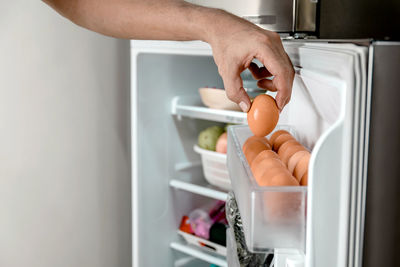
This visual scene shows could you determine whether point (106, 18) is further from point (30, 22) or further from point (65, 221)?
point (65, 221)

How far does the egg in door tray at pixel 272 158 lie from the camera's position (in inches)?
23.0

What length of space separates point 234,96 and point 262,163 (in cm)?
11

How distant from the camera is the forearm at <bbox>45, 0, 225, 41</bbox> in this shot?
0.75 m

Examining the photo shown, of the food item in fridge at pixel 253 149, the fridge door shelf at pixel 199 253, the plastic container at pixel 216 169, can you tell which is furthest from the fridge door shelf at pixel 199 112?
the food item in fridge at pixel 253 149

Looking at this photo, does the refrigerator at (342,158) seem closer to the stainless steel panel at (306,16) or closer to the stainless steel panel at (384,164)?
the stainless steel panel at (384,164)

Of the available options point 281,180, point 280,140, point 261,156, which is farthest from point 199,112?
point 281,180

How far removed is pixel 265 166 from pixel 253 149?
14 cm

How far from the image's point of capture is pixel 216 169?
1.73 m

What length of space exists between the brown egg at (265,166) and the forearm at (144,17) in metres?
0.21

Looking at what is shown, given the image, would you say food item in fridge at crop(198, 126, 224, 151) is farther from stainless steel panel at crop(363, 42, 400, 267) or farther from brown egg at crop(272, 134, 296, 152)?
stainless steel panel at crop(363, 42, 400, 267)

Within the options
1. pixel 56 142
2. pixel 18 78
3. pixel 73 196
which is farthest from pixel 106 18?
pixel 73 196

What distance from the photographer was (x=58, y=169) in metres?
1.77

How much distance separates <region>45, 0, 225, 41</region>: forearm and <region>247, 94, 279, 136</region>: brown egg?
0.13m

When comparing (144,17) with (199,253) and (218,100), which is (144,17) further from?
(199,253)
